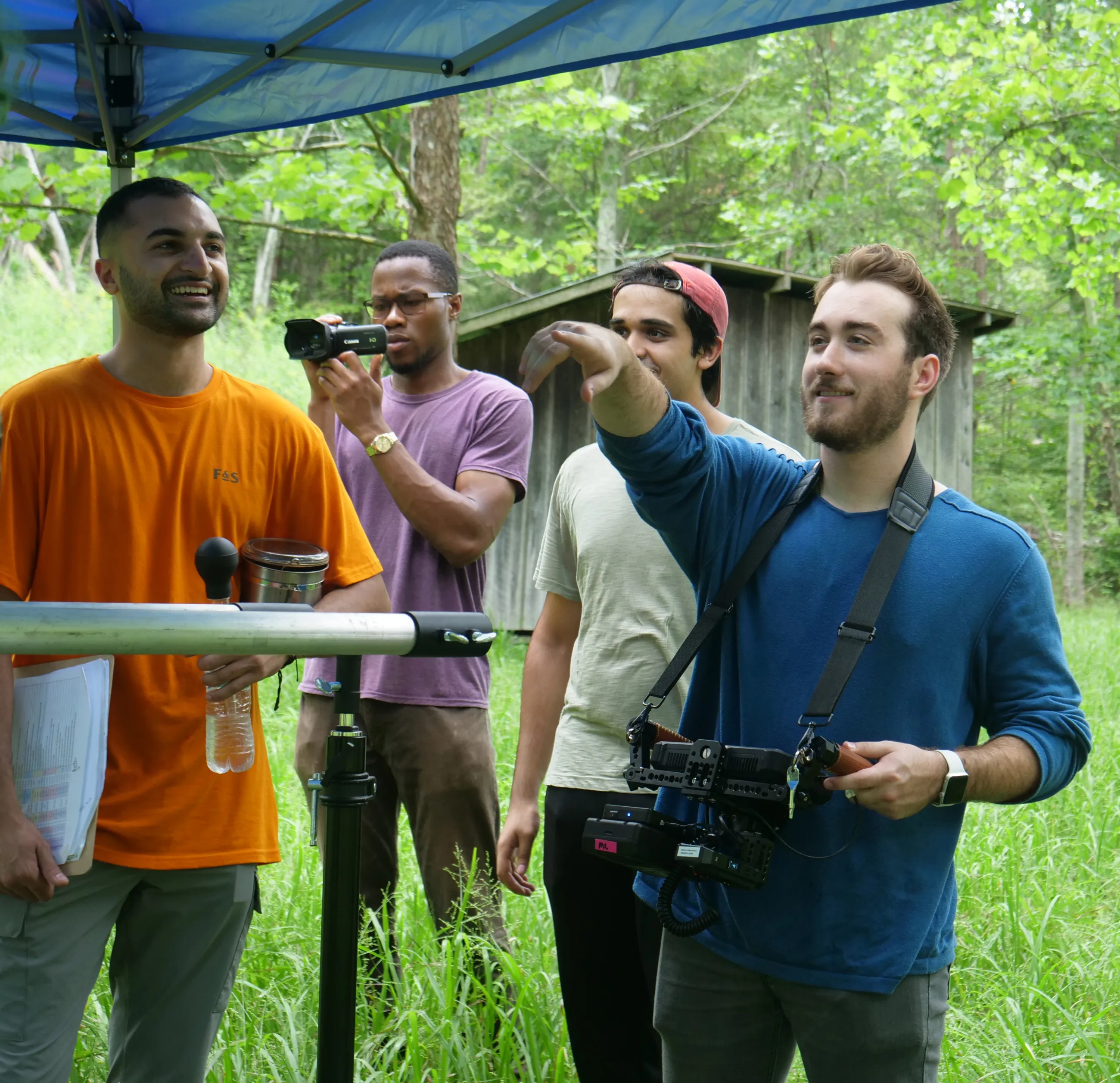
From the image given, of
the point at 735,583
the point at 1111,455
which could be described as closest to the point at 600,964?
the point at 735,583

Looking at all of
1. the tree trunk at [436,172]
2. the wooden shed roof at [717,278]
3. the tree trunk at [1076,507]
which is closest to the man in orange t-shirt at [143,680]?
the tree trunk at [436,172]

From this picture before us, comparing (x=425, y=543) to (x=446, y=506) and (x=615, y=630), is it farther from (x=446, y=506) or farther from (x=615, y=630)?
(x=615, y=630)

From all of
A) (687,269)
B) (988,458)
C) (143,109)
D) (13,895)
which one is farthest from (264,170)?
(988,458)

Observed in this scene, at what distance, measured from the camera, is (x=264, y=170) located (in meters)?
9.39

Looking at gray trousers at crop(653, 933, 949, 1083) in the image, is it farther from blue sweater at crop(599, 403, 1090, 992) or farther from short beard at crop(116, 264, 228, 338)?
short beard at crop(116, 264, 228, 338)

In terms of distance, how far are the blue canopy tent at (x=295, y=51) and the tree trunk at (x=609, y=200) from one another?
51.1 feet

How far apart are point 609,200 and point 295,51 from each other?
659 inches

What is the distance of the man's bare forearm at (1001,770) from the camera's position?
1879 millimetres

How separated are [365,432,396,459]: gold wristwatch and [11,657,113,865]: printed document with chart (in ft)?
3.94

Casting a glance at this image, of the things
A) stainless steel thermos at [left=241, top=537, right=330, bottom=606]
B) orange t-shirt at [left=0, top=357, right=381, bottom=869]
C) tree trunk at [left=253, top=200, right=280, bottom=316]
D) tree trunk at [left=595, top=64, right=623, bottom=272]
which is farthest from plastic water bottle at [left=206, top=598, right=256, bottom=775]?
tree trunk at [left=253, top=200, right=280, bottom=316]

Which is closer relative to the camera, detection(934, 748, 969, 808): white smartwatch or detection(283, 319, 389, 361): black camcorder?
detection(934, 748, 969, 808): white smartwatch

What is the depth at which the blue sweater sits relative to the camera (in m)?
1.90

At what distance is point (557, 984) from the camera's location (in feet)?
11.1

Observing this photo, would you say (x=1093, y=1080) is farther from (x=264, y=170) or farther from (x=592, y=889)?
(x=264, y=170)
